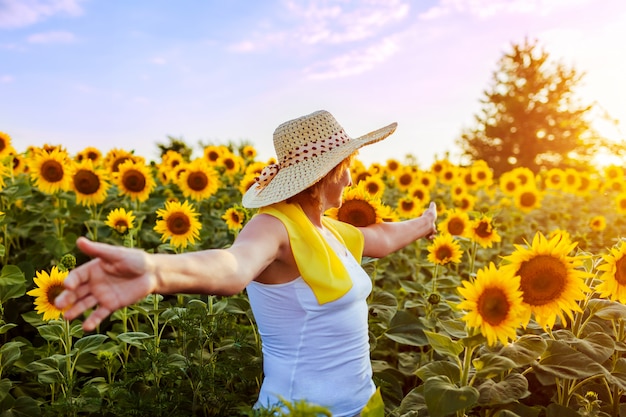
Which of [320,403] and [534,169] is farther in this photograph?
[534,169]

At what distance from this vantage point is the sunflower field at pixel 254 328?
243cm

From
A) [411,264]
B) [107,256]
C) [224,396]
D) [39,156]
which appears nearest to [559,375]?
[224,396]

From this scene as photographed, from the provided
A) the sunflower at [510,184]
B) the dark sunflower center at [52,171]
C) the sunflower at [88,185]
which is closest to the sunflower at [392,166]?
the sunflower at [510,184]

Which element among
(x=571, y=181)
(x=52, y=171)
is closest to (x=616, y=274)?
(x=52, y=171)

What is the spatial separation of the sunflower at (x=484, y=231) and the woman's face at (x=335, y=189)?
6.84ft

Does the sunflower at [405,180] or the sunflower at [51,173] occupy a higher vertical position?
the sunflower at [51,173]

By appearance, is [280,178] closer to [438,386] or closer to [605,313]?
[438,386]

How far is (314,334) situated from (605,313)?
1474 millimetres

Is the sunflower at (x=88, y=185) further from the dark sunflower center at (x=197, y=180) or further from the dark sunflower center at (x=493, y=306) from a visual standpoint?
the dark sunflower center at (x=493, y=306)

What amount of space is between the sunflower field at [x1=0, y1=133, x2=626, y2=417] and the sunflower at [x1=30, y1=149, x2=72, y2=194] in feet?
0.03

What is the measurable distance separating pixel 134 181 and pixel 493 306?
13.0 feet

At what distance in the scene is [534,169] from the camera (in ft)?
103

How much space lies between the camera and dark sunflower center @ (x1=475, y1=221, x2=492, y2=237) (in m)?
4.50

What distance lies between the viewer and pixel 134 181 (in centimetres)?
553
